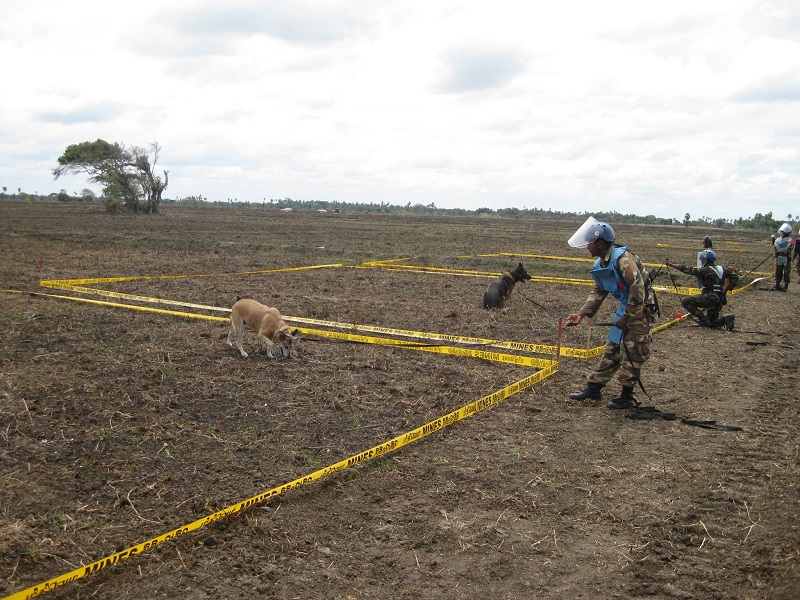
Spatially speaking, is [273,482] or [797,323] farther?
[797,323]

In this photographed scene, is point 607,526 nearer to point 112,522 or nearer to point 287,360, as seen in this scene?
point 112,522

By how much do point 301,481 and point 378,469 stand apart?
79cm

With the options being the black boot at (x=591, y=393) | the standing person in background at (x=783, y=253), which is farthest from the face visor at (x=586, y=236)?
the standing person in background at (x=783, y=253)

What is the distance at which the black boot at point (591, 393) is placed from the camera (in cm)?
787

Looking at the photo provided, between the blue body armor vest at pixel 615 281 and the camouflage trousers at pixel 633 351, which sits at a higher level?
the blue body armor vest at pixel 615 281

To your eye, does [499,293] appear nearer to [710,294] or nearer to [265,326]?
[710,294]

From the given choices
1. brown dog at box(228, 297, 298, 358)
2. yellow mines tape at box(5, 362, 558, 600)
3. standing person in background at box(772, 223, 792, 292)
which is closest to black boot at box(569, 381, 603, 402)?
yellow mines tape at box(5, 362, 558, 600)

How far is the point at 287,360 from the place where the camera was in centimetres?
921

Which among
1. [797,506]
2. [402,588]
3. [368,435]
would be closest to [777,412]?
[797,506]

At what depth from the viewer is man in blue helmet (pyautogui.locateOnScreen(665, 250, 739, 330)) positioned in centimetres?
1273

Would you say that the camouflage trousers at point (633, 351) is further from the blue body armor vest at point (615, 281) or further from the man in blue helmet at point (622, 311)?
the blue body armor vest at point (615, 281)

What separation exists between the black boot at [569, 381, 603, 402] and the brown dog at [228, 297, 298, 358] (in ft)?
13.1

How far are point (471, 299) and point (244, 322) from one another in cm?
722

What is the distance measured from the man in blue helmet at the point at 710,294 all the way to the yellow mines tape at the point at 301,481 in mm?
5768
